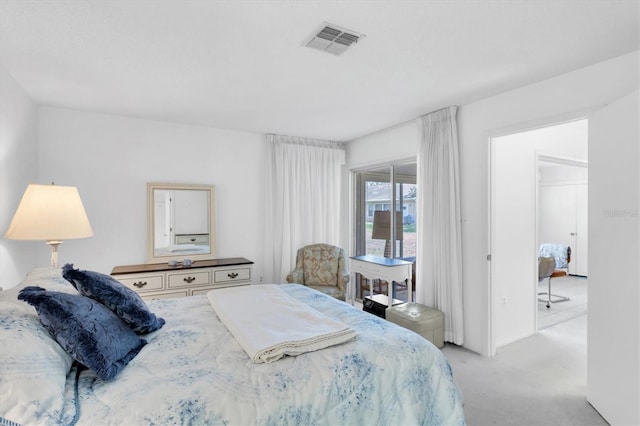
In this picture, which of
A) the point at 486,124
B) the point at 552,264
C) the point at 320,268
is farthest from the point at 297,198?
the point at 552,264

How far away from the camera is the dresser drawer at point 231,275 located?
12.3ft

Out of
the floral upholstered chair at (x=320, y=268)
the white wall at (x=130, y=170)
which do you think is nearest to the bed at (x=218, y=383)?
the white wall at (x=130, y=170)

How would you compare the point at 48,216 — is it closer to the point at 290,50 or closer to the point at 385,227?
the point at 290,50

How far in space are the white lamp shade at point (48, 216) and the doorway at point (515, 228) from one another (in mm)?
3700

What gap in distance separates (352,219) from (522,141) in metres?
2.54

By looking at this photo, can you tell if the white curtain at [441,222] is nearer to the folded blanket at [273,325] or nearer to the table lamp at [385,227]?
the table lamp at [385,227]

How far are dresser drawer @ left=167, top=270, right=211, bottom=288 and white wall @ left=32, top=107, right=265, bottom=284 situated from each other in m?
0.56

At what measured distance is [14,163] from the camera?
265cm

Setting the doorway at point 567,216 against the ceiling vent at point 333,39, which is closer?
the ceiling vent at point 333,39

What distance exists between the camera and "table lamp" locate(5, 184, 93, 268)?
7.41ft

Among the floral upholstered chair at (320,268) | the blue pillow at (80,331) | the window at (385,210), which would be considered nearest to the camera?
the blue pillow at (80,331)

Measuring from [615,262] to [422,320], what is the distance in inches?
62.0

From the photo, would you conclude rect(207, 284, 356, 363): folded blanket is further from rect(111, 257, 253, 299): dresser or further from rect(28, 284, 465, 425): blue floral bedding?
rect(111, 257, 253, 299): dresser

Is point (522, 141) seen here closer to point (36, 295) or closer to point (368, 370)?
point (368, 370)
